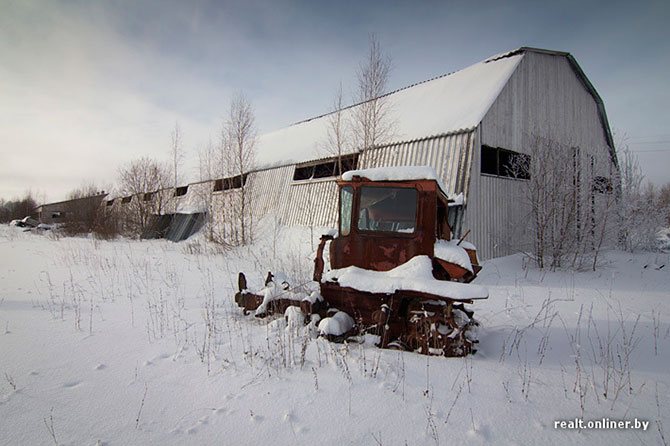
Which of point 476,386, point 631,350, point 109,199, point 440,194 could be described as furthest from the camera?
point 109,199

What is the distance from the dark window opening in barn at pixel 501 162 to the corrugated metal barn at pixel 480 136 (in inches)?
2.6

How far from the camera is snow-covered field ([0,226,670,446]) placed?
247 cm

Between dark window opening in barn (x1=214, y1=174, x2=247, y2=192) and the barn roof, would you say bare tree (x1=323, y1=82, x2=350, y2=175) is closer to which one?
the barn roof

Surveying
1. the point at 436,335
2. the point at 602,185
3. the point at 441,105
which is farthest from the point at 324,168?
the point at 436,335

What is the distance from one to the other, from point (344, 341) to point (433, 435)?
1.78 m

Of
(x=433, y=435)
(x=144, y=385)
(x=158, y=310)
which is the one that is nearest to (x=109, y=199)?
(x=158, y=310)

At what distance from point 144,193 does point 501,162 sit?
22.9 meters

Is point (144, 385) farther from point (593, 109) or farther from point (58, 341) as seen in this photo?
point (593, 109)

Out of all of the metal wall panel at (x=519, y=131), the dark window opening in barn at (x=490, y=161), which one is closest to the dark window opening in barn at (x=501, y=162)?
the dark window opening in barn at (x=490, y=161)

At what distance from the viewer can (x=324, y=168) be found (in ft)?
51.9

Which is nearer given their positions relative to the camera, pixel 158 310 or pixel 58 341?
pixel 58 341

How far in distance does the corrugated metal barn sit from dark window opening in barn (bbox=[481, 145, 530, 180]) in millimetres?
65

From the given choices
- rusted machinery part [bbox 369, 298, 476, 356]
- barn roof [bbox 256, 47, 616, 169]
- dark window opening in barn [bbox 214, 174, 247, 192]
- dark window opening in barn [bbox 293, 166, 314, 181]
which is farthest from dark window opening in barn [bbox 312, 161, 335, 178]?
rusted machinery part [bbox 369, 298, 476, 356]

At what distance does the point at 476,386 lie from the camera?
10.4ft
